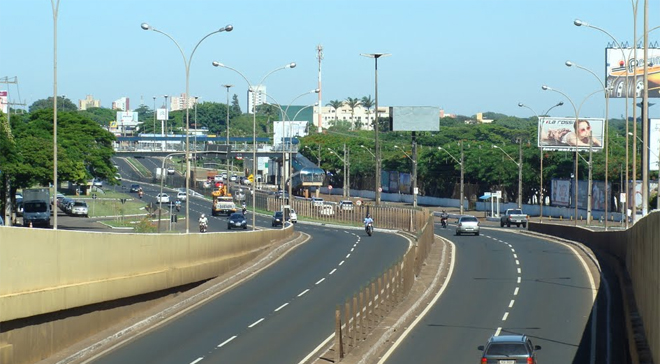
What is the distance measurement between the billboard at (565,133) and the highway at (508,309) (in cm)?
6145

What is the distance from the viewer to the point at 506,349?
2225 cm

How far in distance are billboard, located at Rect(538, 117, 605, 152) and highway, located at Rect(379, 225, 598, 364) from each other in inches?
2419

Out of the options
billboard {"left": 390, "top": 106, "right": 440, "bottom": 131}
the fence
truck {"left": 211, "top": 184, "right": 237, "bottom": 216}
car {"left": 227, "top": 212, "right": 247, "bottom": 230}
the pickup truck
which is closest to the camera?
the fence

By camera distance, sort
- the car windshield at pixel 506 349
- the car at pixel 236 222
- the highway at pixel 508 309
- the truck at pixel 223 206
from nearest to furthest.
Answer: the car windshield at pixel 506 349 < the highway at pixel 508 309 < the car at pixel 236 222 < the truck at pixel 223 206

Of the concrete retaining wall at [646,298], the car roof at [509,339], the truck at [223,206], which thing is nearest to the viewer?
the concrete retaining wall at [646,298]

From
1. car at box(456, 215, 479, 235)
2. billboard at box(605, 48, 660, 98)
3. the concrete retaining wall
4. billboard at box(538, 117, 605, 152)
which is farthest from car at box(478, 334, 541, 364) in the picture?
billboard at box(538, 117, 605, 152)

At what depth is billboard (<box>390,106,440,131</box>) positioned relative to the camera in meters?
97.1

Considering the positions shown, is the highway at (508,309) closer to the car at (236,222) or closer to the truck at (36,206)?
the car at (236,222)

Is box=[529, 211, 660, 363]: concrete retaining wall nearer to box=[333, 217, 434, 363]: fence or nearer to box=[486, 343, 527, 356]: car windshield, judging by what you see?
box=[486, 343, 527, 356]: car windshield

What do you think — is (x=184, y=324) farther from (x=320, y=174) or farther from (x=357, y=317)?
(x=320, y=174)

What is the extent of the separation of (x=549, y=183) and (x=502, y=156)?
7209 mm

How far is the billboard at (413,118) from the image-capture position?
97125mm

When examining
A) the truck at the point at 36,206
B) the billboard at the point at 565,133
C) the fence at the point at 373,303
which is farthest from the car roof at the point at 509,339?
the billboard at the point at 565,133

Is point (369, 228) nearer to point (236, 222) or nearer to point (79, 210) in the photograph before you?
point (236, 222)
